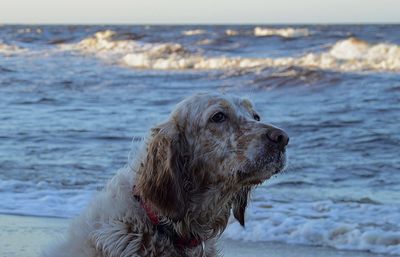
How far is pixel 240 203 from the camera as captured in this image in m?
4.37

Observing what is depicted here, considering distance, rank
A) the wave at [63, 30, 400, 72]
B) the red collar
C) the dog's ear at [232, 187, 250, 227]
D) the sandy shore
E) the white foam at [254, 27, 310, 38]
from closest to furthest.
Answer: the red collar
the dog's ear at [232, 187, 250, 227]
the sandy shore
the wave at [63, 30, 400, 72]
the white foam at [254, 27, 310, 38]

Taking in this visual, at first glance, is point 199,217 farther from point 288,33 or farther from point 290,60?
point 288,33

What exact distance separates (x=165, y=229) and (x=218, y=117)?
0.64m

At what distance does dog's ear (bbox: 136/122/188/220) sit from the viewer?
382 centimetres

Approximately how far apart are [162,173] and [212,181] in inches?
11.5

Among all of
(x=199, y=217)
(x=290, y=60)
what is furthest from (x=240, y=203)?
(x=290, y=60)

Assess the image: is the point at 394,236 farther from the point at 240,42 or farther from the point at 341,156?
the point at 240,42

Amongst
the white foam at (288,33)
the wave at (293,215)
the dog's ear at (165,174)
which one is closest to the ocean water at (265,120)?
the wave at (293,215)

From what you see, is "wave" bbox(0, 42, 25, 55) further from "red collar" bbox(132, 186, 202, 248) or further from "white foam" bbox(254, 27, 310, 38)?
"red collar" bbox(132, 186, 202, 248)

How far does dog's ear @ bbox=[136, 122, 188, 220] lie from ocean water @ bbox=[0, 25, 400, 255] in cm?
41

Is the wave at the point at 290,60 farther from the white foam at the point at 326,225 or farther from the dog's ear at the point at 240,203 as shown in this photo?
the dog's ear at the point at 240,203

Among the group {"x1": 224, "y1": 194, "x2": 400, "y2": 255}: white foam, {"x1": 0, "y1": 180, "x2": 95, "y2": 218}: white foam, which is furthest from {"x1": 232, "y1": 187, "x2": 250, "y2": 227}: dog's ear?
{"x1": 0, "y1": 180, "x2": 95, "y2": 218}: white foam

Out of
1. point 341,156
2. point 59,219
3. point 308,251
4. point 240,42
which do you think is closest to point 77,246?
point 308,251

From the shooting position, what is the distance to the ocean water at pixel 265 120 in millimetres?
7301
